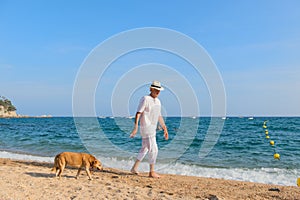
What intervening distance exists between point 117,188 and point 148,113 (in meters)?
1.82

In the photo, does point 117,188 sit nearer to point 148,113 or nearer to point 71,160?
point 71,160

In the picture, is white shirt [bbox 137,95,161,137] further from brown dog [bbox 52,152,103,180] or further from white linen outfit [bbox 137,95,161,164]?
brown dog [bbox 52,152,103,180]

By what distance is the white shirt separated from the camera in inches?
253

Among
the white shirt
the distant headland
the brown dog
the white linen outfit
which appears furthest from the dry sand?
the distant headland

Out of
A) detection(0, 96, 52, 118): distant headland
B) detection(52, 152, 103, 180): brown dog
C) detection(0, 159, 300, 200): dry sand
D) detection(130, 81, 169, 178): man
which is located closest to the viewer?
detection(0, 159, 300, 200): dry sand

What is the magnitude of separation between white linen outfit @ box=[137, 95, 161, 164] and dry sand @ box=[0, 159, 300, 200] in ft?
2.48

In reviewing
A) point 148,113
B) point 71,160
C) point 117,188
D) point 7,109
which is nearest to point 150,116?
point 148,113

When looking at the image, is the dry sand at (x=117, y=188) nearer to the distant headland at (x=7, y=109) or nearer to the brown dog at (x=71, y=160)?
the brown dog at (x=71, y=160)

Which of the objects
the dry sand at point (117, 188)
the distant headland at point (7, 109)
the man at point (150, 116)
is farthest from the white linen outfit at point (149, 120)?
the distant headland at point (7, 109)

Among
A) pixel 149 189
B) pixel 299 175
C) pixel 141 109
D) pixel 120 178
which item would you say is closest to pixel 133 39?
pixel 141 109

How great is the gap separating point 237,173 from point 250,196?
12.6 feet

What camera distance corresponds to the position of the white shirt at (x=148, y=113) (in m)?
6.42

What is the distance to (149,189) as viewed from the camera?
219 inches

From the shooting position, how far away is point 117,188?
18.2 ft
